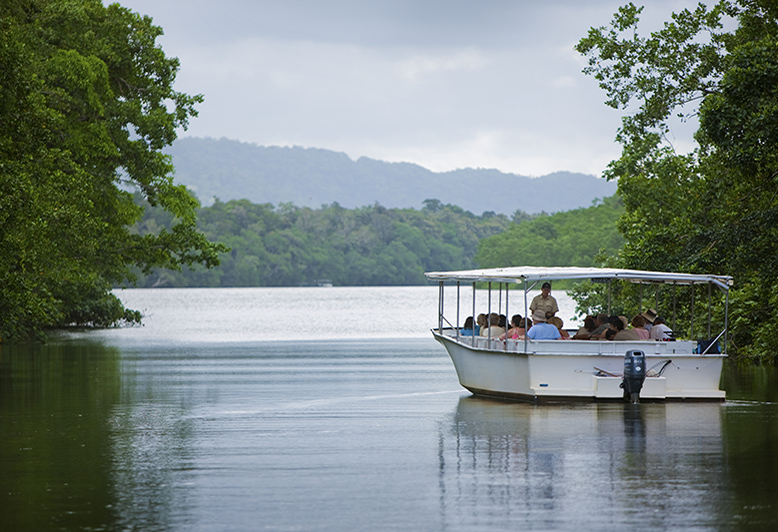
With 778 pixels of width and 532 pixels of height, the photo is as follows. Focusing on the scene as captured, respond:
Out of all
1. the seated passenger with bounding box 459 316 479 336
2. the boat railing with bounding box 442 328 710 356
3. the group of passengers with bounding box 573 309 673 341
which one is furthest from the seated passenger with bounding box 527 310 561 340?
the seated passenger with bounding box 459 316 479 336

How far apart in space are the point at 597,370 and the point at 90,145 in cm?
2052

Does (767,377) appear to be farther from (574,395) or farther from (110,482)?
(110,482)

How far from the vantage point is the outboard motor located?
60.5 ft

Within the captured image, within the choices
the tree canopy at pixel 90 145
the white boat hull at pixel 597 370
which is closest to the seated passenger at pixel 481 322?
the white boat hull at pixel 597 370

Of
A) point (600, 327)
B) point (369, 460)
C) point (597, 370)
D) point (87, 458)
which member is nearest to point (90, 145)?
point (600, 327)

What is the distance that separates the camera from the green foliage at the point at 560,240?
127 m

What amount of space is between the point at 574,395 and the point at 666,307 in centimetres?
883

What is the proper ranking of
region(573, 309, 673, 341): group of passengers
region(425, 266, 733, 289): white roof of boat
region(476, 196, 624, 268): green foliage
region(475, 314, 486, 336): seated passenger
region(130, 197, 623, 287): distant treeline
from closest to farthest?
1. region(425, 266, 733, 289): white roof of boat
2. region(573, 309, 673, 341): group of passengers
3. region(475, 314, 486, 336): seated passenger
4. region(476, 196, 624, 268): green foliage
5. region(130, 197, 623, 287): distant treeline

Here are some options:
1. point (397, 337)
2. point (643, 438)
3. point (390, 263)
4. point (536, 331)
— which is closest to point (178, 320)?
point (397, 337)

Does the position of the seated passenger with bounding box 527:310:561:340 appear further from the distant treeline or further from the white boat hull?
the distant treeline

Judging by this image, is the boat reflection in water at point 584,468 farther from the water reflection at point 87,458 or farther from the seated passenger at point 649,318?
the water reflection at point 87,458

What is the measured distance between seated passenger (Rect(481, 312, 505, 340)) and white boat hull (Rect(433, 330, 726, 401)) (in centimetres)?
96

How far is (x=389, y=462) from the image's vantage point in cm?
1259

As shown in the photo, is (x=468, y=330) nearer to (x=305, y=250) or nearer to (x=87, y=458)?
(x=87, y=458)
